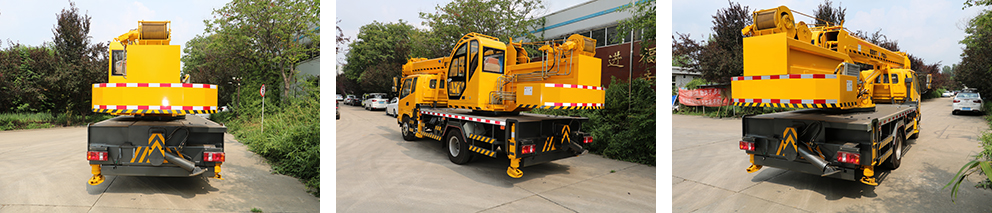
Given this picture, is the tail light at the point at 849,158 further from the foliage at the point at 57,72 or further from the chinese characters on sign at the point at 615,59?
the foliage at the point at 57,72

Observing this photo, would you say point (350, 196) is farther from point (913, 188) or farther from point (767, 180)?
point (913, 188)

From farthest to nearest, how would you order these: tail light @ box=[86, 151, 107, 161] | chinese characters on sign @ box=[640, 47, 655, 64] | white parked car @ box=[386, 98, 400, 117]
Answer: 1. white parked car @ box=[386, 98, 400, 117]
2. chinese characters on sign @ box=[640, 47, 655, 64]
3. tail light @ box=[86, 151, 107, 161]

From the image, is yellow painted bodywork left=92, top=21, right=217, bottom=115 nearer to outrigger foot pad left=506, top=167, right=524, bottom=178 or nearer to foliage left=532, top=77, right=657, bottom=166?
outrigger foot pad left=506, top=167, right=524, bottom=178

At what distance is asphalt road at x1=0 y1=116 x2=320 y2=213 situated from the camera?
476 cm

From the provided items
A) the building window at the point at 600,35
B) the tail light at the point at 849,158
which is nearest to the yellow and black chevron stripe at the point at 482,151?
the tail light at the point at 849,158

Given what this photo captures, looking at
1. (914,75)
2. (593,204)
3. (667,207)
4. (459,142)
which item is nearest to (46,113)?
(459,142)

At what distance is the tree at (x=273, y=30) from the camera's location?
13203mm

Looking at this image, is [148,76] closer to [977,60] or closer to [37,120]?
[37,120]

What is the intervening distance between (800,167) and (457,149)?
4.91m

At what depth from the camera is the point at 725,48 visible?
1830cm

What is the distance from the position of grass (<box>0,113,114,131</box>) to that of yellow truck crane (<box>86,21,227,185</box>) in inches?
518

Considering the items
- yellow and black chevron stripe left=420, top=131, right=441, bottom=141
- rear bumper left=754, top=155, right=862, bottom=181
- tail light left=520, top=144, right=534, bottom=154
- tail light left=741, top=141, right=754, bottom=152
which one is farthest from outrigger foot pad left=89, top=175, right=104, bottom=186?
rear bumper left=754, top=155, right=862, bottom=181

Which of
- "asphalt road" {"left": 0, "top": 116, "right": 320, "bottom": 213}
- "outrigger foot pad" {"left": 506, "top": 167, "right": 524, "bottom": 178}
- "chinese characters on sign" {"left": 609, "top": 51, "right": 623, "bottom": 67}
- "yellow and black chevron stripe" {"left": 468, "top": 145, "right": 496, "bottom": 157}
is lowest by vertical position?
"asphalt road" {"left": 0, "top": 116, "right": 320, "bottom": 213}

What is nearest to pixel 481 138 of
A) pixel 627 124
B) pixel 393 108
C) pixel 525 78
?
pixel 525 78
